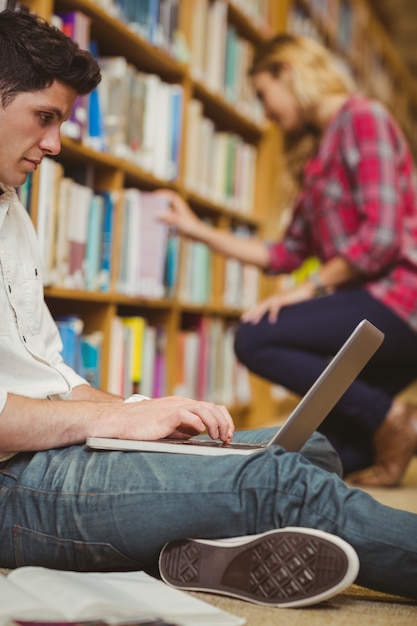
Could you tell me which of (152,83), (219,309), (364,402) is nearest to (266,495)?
(364,402)

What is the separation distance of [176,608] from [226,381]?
2.40 meters

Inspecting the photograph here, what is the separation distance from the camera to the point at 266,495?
114 cm

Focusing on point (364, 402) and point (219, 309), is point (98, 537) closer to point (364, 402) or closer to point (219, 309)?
point (364, 402)

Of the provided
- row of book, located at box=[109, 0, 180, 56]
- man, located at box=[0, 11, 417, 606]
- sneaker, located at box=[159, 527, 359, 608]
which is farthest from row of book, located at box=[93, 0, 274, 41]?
sneaker, located at box=[159, 527, 359, 608]

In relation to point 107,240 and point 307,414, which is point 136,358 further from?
point 307,414

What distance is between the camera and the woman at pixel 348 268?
7.63ft

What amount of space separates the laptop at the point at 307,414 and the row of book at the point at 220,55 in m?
1.88

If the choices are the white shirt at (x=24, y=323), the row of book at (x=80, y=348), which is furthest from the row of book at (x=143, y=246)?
the white shirt at (x=24, y=323)

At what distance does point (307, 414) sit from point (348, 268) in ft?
3.78

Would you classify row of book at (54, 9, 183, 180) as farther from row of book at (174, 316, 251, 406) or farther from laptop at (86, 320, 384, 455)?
laptop at (86, 320, 384, 455)

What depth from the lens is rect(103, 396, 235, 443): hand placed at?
4.06ft

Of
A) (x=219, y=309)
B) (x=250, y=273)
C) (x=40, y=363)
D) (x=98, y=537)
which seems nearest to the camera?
(x=98, y=537)

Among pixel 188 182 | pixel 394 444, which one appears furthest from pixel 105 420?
pixel 188 182

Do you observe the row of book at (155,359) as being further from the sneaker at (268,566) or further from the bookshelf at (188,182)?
the sneaker at (268,566)
